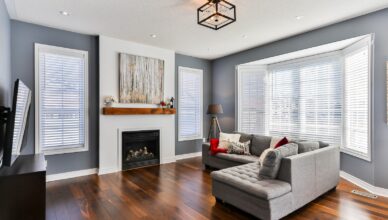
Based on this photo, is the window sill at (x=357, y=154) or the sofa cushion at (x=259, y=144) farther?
the sofa cushion at (x=259, y=144)

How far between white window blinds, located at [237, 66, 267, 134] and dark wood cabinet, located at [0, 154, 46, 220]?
4672mm

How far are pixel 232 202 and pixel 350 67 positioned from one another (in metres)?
3.42

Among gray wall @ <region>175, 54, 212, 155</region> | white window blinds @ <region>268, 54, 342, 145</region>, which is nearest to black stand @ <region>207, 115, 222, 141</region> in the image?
gray wall @ <region>175, 54, 212, 155</region>

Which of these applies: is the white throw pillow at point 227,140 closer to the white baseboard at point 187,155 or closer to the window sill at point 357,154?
the white baseboard at point 187,155

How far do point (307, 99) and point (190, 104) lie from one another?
3.02 metres

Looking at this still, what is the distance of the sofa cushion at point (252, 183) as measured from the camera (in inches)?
95.1

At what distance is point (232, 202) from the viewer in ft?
9.17

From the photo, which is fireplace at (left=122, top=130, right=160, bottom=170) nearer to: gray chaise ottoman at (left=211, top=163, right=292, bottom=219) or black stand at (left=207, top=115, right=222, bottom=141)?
black stand at (left=207, top=115, right=222, bottom=141)

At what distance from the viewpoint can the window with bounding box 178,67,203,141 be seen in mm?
5945

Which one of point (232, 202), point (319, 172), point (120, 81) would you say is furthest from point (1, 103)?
point (319, 172)

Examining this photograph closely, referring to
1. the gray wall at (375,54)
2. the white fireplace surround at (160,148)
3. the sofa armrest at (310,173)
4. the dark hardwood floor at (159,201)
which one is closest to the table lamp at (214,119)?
the white fireplace surround at (160,148)

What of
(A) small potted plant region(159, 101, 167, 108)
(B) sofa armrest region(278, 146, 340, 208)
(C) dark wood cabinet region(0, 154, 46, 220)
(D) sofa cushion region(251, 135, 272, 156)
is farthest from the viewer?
(A) small potted plant region(159, 101, 167, 108)

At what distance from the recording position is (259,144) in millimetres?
4363

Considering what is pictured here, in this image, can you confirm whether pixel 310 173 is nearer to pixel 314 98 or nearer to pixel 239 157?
pixel 239 157
